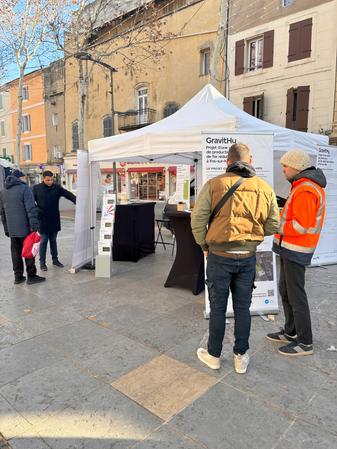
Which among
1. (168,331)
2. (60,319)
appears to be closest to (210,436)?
(168,331)

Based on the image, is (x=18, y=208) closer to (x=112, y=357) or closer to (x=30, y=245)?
(x=30, y=245)

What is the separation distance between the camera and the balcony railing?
71.6 ft

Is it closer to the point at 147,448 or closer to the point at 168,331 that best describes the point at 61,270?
the point at 168,331

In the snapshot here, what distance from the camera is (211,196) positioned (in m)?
2.49

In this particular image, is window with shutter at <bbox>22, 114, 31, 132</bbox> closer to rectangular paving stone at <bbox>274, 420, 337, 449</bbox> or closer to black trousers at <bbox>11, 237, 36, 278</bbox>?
black trousers at <bbox>11, 237, 36, 278</bbox>

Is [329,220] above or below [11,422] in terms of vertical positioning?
above

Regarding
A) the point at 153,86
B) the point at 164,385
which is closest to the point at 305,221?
the point at 164,385

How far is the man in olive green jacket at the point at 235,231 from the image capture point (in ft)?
8.03

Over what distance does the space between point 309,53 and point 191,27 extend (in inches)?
289

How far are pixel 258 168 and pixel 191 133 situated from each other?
3.57 ft

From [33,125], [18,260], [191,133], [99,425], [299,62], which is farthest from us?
[33,125]

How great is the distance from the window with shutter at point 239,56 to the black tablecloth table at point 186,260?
14.9 m

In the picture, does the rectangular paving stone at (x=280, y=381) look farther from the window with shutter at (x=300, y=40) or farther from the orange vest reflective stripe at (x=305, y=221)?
the window with shutter at (x=300, y=40)

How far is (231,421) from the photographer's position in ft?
7.14
